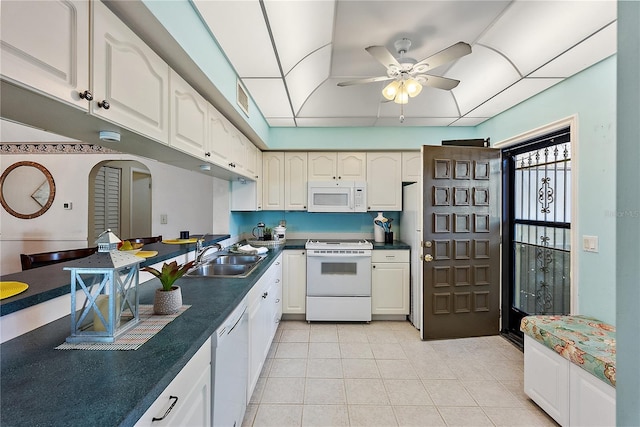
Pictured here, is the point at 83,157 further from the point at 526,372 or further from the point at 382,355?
the point at 526,372

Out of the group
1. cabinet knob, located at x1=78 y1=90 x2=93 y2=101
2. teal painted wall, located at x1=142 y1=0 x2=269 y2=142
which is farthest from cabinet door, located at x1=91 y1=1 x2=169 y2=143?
→ teal painted wall, located at x1=142 y1=0 x2=269 y2=142

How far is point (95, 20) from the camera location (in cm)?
94

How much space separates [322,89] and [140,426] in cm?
264

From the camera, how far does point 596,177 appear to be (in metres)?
1.94

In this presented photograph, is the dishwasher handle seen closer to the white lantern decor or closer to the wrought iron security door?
the white lantern decor

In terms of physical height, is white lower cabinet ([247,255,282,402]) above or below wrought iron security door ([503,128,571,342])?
below

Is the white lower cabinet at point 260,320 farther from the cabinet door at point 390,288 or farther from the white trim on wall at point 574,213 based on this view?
the white trim on wall at point 574,213

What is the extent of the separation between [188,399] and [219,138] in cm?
175

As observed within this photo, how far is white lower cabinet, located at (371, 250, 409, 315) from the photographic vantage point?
3.33 meters

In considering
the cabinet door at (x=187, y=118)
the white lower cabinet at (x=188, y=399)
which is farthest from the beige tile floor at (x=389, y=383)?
the cabinet door at (x=187, y=118)

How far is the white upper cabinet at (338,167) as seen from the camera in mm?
3625

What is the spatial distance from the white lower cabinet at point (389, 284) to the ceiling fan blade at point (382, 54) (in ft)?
7.05

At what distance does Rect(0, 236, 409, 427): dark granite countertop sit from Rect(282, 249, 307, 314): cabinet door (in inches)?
83.8

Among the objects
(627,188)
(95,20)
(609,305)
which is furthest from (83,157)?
(609,305)
